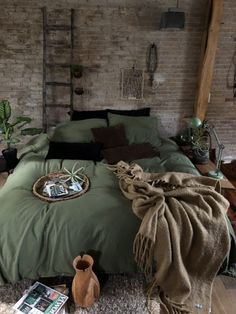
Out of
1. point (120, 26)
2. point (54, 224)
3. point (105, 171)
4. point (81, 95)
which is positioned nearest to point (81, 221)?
point (54, 224)

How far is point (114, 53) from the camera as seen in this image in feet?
12.1

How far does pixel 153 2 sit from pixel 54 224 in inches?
118

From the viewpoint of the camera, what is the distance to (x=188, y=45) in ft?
12.2

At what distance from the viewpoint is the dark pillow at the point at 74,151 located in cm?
301

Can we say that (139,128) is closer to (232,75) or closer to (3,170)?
(232,75)

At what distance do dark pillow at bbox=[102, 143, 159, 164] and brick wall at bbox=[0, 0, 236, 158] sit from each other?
1018 mm

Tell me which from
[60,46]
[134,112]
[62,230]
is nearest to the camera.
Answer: [62,230]

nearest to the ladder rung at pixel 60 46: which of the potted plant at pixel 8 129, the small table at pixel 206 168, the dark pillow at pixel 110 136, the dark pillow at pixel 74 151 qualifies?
the potted plant at pixel 8 129

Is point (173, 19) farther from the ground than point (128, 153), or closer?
farther from the ground

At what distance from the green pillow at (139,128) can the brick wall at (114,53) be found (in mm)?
473

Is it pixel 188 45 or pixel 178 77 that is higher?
pixel 188 45

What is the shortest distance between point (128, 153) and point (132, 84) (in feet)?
4.11

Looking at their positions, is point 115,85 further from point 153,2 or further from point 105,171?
point 105,171

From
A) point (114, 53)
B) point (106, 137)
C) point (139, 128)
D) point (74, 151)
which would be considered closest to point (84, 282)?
point (74, 151)
